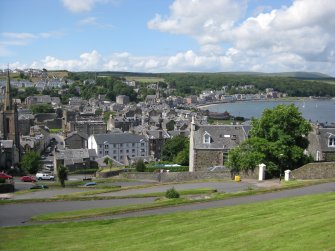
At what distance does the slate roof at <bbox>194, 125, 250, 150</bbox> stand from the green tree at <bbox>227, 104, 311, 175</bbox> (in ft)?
31.6

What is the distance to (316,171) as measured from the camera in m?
34.0

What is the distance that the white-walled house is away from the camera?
8244cm

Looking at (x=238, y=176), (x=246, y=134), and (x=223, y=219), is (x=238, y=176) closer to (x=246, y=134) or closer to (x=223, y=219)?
(x=246, y=134)

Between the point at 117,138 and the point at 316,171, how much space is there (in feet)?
180

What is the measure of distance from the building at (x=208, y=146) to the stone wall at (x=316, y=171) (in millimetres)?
13796

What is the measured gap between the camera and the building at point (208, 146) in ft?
156

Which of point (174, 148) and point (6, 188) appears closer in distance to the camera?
point (6, 188)

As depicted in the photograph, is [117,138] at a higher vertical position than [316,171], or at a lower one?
lower

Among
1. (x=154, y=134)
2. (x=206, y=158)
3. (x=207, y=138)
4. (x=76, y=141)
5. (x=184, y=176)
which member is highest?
(x=207, y=138)

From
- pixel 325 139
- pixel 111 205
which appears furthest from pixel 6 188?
pixel 325 139

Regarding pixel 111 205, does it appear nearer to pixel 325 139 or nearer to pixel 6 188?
pixel 6 188

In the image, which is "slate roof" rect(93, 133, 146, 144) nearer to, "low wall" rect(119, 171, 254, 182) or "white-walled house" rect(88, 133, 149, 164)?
"white-walled house" rect(88, 133, 149, 164)

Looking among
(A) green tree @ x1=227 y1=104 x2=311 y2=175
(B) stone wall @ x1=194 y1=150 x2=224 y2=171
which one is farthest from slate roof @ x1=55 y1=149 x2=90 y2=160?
(A) green tree @ x1=227 y1=104 x2=311 y2=175

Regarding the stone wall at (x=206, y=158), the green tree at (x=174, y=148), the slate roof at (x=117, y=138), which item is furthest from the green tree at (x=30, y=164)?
the stone wall at (x=206, y=158)
